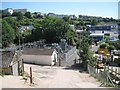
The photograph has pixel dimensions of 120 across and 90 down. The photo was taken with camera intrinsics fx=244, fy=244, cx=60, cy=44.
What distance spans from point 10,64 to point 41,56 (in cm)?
790

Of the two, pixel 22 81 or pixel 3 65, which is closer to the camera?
pixel 22 81

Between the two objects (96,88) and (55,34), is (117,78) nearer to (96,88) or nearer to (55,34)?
(96,88)

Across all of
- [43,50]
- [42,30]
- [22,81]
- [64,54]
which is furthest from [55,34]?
[22,81]

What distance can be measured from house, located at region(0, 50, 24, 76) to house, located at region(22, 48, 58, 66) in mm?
5982

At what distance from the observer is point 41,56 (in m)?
23.9

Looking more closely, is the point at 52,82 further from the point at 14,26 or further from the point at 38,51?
the point at 14,26

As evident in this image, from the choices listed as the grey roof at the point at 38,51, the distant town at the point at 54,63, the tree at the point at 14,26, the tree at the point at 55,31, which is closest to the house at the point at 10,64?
the distant town at the point at 54,63

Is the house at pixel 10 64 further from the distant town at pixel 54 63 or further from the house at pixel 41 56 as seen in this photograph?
the house at pixel 41 56

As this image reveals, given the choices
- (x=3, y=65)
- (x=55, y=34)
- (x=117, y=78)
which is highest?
(x=55, y=34)

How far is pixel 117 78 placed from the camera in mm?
17172

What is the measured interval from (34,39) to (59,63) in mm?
18300

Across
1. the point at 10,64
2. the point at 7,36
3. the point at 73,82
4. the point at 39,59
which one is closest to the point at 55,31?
the point at 7,36

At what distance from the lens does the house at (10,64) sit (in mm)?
16047

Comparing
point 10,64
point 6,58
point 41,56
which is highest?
point 6,58
